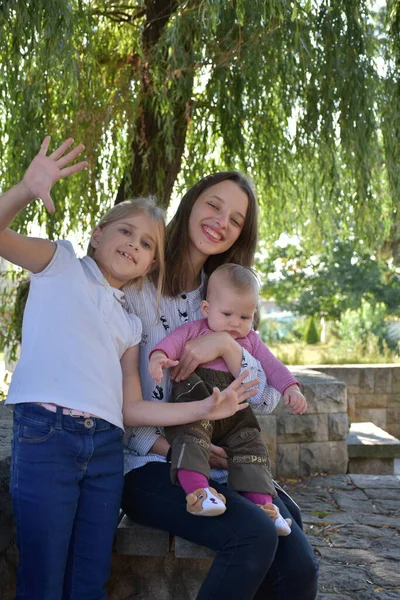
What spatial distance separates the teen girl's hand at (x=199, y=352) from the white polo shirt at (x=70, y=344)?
9.1 inches

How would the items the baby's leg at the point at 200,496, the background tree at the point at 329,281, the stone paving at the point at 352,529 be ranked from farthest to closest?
the background tree at the point at 329,281
the stone paving at the point at 352,529
the baby's leg at the point at 200,496

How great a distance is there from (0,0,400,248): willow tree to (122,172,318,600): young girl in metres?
1.41

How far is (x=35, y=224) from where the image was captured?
546 cm

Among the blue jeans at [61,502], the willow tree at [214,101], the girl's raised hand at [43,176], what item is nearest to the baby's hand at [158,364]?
the blue jeans at [61,502]

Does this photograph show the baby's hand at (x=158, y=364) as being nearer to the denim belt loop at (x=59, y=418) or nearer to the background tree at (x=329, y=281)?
the denim belt loop at (x=59, y=418)

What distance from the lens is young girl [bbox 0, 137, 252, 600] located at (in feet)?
7.11

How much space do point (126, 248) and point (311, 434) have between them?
136 inches

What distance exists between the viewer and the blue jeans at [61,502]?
216cm

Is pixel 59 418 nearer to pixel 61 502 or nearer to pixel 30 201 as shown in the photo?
pixel 61 502

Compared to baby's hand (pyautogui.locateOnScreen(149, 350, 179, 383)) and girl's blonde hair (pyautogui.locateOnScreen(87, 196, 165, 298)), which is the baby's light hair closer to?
girl's blonde hair (pyautogui.locateOnScreen(87, 196, 165, 298))

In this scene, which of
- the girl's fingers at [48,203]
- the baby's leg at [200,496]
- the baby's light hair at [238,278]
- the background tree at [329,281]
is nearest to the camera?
the girl's fingers at [48,203]

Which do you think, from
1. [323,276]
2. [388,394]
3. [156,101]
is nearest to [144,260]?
[156,101]

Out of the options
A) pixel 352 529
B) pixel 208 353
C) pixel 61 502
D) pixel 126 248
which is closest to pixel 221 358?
pixel 208 353

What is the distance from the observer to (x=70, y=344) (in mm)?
2258
